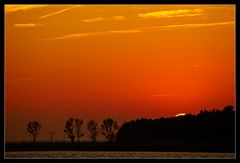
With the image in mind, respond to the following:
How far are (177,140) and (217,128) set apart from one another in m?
6.99

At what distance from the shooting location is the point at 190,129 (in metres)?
74.9

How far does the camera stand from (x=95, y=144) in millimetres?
97312

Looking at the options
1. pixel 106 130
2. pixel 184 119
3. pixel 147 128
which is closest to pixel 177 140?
pixel 184 119

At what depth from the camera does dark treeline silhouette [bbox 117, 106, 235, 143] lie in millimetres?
69688

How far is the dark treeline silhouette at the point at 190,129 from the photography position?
69.7 meters
